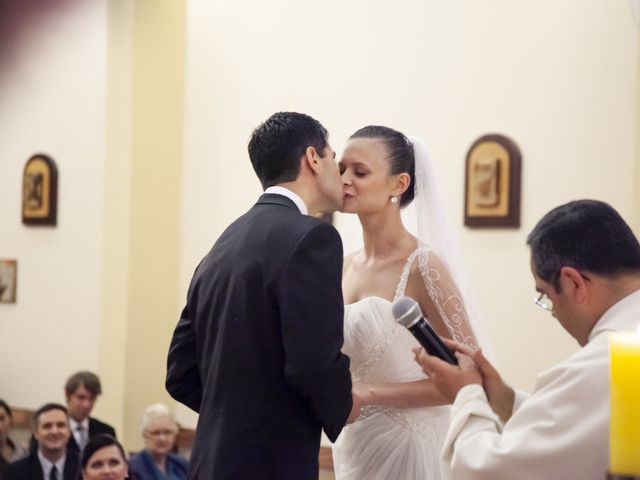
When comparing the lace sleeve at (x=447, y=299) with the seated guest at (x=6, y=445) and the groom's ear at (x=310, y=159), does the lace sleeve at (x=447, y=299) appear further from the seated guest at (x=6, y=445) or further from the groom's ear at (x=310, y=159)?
the seated guest at (x=6, y=445)

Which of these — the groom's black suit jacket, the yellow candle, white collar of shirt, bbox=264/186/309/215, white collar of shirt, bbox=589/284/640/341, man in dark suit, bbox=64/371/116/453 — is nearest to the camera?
the yellow candle

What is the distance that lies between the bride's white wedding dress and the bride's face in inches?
10.0

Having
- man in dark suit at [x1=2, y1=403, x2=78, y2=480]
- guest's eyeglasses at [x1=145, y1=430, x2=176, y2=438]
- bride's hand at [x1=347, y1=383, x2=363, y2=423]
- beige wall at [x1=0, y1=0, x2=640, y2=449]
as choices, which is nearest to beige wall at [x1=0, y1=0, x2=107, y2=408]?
beige wall at [x1=0, y1=0, x2=640, y2=449]

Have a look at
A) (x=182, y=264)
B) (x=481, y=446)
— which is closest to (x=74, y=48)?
(x=182, y=264)

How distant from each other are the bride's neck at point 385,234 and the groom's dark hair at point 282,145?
3.17 feet

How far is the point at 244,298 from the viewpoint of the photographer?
311cm

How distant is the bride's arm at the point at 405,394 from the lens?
408cm

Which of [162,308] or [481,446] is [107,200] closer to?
[162,308]

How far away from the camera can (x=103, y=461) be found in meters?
5.84

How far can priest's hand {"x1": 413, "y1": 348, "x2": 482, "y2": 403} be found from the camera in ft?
8.33

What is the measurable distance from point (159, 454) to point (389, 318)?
3591 mm

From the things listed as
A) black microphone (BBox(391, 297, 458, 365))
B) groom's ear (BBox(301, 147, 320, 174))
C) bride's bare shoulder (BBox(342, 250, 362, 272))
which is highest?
groom's ear (BBox(301, 147, 320, 174))

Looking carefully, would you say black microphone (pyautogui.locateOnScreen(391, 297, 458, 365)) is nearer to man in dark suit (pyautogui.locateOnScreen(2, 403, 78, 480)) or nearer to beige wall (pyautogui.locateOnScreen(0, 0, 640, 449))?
beige wall (pyautogui.locateOnScreen(0, 0, 640, 449))

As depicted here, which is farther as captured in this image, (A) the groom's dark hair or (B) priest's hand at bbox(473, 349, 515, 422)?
(A) the groom's dark hair
